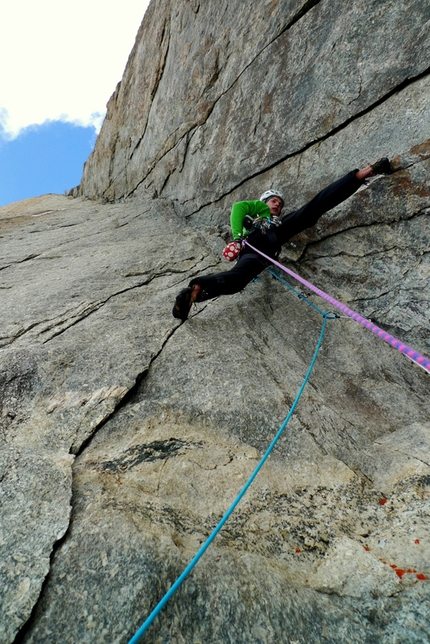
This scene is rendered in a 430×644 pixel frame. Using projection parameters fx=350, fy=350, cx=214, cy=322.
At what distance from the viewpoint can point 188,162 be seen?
741cm

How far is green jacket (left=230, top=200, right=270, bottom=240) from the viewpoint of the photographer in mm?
4863

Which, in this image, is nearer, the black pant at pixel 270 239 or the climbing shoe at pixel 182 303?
the climbing shoe at pixel 182 303

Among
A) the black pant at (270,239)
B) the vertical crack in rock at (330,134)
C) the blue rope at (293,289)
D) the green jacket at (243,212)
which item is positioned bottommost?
the blue rope at (293,289)

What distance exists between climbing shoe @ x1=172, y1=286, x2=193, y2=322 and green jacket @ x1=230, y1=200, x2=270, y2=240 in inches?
57.6

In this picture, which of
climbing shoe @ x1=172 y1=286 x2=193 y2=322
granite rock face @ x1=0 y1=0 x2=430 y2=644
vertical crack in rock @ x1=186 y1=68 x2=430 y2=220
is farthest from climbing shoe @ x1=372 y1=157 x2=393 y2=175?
climbing shoe @ x1=172 y1=286 x2=193 y2=322

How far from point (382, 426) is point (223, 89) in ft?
20.6

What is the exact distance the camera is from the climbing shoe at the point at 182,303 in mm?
3820

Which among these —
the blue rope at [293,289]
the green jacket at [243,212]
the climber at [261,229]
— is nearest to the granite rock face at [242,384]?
the blue rope at [293,289]

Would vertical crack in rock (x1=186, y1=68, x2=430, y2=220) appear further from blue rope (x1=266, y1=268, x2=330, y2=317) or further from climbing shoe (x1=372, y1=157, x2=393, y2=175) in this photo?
blue rope (x1=266, y1=268, x2=330, y2=317)

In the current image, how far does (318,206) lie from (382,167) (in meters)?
0.80

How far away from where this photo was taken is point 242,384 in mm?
3232

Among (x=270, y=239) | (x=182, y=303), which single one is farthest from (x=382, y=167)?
(x=182, y=303)

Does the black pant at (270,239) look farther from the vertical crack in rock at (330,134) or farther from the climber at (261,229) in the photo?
the vertical crack in rock at (330,134)

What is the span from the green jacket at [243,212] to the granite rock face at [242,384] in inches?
20.5
